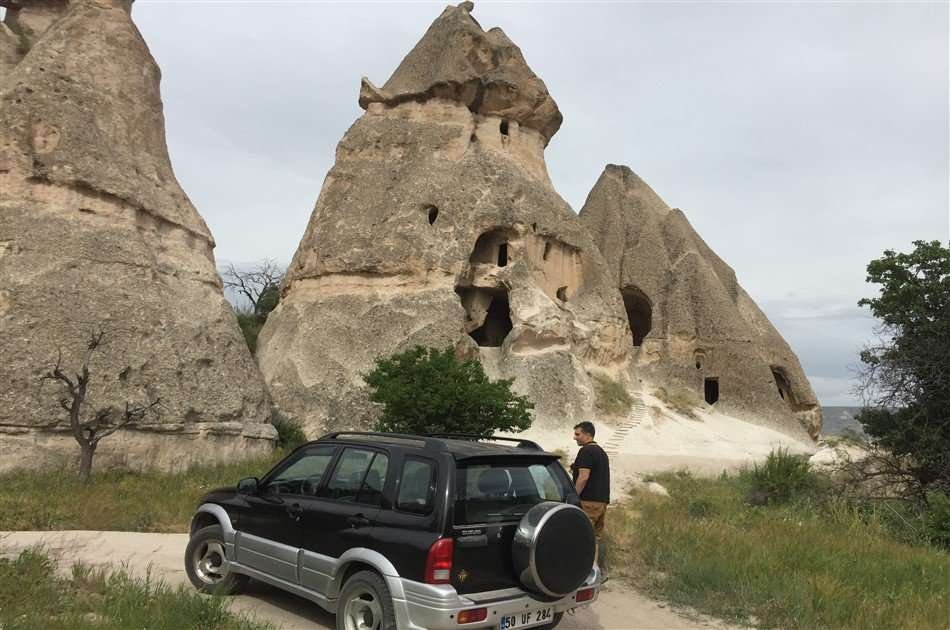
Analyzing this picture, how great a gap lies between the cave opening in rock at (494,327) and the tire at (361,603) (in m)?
22.4

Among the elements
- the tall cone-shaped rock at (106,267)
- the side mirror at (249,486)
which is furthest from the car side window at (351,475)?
the tall cone-shaped rock at (106,267)

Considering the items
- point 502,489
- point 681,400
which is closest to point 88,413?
point 502,489

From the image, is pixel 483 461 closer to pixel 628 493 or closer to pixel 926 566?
pixel 926 566

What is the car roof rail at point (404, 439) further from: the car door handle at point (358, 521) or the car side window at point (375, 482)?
the car door handle at point (358, 521)

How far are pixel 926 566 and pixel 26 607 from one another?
8450 mm

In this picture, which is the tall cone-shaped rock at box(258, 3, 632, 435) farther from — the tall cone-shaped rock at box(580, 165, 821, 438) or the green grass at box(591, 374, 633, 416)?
the tall cone-shaped rock at box(580, 165, 821, 438)

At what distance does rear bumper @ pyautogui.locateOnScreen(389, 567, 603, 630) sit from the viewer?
395 centimetres

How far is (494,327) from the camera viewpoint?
89.1ft

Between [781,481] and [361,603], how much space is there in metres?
10.3

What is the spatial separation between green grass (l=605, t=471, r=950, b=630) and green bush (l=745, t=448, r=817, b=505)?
4.84 feet

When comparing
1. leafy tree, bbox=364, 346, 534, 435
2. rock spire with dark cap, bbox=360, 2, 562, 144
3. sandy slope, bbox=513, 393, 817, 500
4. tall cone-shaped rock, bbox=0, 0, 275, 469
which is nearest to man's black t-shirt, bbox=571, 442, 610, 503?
leafy tree, bbox=364, 346, 534, 435

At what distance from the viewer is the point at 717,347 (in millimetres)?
28859

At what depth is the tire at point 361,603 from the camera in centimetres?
429

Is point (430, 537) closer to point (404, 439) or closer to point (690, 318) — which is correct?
point (404, 439)
